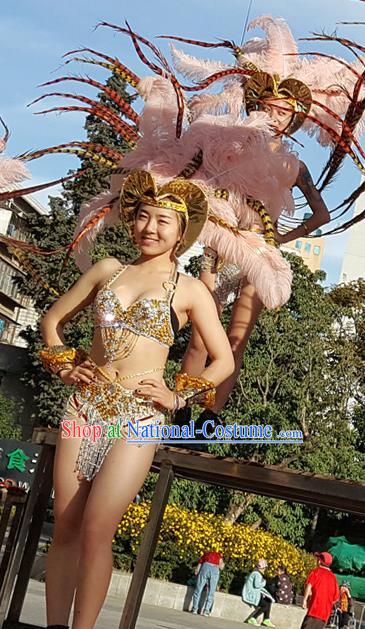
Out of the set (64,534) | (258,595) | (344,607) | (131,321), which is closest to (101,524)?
(64,534)

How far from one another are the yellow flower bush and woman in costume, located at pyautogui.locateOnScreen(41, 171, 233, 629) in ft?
35.9

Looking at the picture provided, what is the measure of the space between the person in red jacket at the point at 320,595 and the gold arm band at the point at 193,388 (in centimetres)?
904

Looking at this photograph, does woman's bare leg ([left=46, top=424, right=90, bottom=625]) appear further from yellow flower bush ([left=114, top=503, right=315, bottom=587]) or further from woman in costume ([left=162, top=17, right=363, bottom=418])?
yellow flower bush ([left=114, top=503, right=315, bottom=587])

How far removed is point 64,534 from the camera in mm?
3900

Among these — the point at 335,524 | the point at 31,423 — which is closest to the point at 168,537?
the point at 335,524

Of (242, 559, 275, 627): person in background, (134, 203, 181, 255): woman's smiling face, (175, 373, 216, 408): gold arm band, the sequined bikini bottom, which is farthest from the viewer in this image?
(242, 559, 275, 627): person in background

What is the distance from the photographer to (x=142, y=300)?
3969 mm

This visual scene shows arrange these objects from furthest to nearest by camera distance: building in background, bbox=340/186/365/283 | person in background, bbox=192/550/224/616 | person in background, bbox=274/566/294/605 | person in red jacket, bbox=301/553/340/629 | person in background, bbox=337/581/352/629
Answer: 1. building in background, bbox=340/186/365/283
2. person in background, bbox=337/581/352/629
3. person in background, bbox=274/566/294/605
4. person in background, bbox=192/550/224/616
5. person in red jacket, bbox=301/553/340/629

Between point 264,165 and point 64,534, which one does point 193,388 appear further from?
point 264,165

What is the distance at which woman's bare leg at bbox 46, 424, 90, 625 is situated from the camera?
3836 mm

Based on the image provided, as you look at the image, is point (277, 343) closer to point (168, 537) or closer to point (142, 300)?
point (168, 537)

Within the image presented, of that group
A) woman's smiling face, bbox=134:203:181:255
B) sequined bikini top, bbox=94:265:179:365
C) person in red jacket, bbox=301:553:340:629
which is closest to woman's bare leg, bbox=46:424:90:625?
sequined bikini top, bbox=94:265:179:365

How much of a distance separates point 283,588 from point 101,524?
1465cm

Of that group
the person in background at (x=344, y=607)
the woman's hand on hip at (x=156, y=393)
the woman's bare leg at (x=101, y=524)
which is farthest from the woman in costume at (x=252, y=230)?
the person in background at (x=344, y=607)
